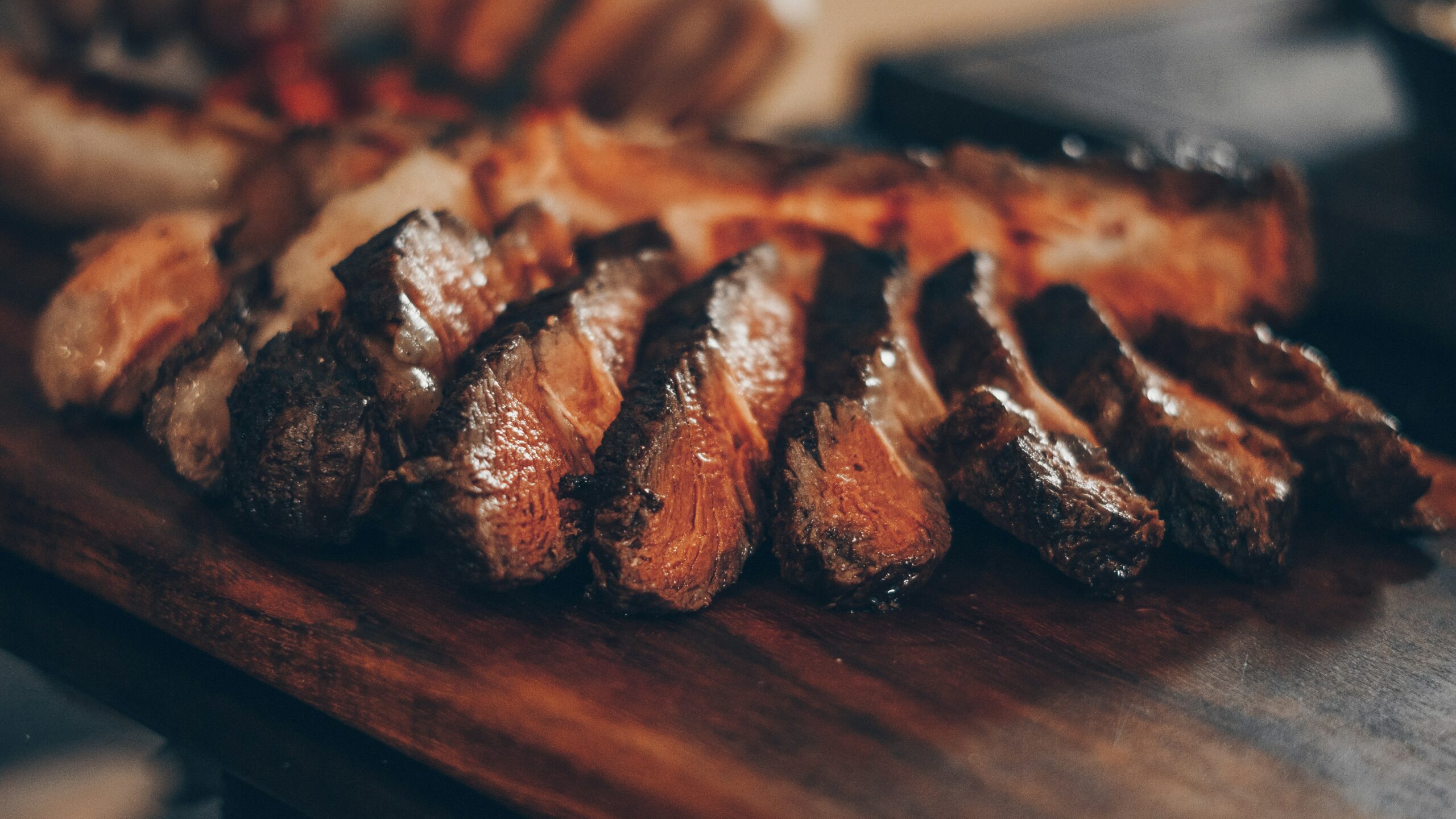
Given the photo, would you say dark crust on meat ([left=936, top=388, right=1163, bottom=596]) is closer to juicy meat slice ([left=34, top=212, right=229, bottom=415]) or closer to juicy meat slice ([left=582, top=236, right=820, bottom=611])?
juicy meat slice ([left=582, top=236, right=820, bottom=611])

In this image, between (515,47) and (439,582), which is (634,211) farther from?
(515,47)

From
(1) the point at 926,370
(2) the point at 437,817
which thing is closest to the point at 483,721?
(2) the point at 437,817

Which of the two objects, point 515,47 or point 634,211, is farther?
point 515,47

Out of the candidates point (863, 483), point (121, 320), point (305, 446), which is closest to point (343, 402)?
point (305, 446)

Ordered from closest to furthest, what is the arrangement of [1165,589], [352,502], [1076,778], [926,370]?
1. [1076,778]
2. [352,502]
3. [1165,589]
4. [926,370]

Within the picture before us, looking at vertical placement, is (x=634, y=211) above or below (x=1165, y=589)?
above

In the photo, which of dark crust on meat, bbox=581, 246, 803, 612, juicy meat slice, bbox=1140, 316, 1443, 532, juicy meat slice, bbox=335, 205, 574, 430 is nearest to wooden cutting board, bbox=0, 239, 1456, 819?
dark crust on meat, bbox=581, 246, 803, 612
